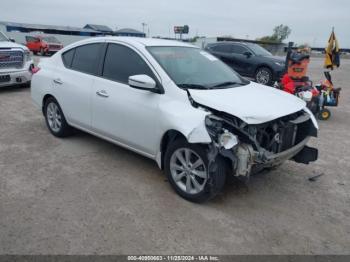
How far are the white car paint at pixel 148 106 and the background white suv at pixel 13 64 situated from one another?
189 inches

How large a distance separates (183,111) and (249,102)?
2.43 feet

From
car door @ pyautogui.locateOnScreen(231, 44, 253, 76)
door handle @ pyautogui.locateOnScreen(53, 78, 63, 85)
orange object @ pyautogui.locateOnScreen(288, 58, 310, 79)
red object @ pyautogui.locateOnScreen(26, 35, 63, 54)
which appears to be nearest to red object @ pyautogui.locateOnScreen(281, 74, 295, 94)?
orange object @ pyautogui.locateOnScreen(288, 58, 310, 79)

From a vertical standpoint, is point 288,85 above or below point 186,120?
below

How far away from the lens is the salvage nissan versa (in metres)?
3.36

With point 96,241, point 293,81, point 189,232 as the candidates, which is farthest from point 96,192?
point 293,81

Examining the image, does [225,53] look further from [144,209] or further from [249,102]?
[144,209]

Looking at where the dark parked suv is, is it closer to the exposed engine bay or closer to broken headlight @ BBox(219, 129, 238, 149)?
the exposed engine bay

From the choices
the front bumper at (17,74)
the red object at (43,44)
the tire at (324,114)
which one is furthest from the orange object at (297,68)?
the red object at (43,44)

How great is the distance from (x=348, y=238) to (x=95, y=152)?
3533mm

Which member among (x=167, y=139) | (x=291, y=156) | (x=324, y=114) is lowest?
(x=324, y=114)

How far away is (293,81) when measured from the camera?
8219mm

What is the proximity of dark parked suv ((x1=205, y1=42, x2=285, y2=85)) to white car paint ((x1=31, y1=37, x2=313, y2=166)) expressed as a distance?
883 cm

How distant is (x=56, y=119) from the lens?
555cm

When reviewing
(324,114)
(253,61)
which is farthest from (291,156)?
(253,61)
